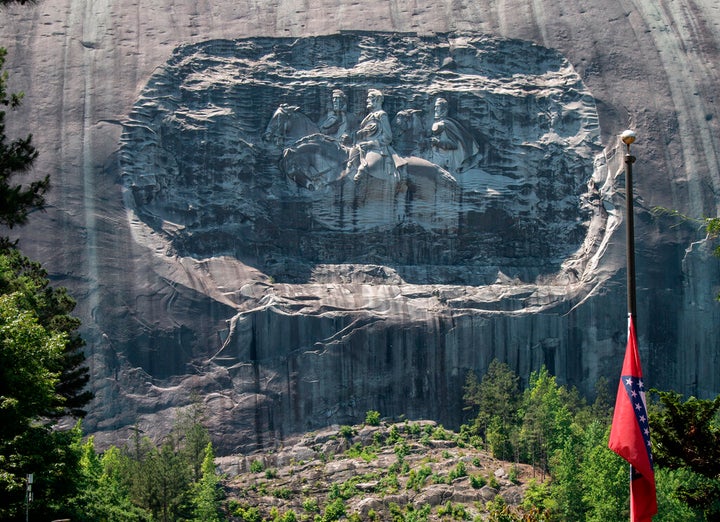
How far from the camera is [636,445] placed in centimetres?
1706

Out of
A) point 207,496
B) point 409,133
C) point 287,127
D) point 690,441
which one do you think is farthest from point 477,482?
point 690,441

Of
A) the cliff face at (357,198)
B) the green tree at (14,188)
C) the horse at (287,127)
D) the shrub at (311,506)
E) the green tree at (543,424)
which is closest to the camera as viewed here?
the green tree at (14,188)

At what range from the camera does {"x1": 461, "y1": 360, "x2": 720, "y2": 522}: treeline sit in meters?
37.4

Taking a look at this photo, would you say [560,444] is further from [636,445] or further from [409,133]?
[636,445]

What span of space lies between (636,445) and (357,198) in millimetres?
34975

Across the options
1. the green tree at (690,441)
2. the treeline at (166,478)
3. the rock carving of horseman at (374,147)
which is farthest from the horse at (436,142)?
the green tree at (690,441)

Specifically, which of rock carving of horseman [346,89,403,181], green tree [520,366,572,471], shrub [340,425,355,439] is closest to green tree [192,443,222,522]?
shrub [340,425,355,439]

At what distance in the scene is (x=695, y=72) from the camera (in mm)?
53812

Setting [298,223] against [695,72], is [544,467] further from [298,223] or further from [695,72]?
[695,72]

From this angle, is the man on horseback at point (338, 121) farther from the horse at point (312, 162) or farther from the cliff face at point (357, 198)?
the horse at point (312, 162)

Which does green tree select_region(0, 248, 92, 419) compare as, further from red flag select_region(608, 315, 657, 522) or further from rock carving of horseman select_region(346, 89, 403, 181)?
rock carving of horseman select_region(346, 89, 403, 181)

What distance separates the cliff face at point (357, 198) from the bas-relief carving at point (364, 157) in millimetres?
91

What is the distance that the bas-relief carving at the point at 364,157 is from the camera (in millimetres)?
50750

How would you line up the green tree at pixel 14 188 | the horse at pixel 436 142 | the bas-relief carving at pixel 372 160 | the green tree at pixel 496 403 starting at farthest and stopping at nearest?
the horse at pixel 436 142
the bas-relief carving at pixel 372 160
the green tree at pixel 496 403
the green tree at pixel 14 188
